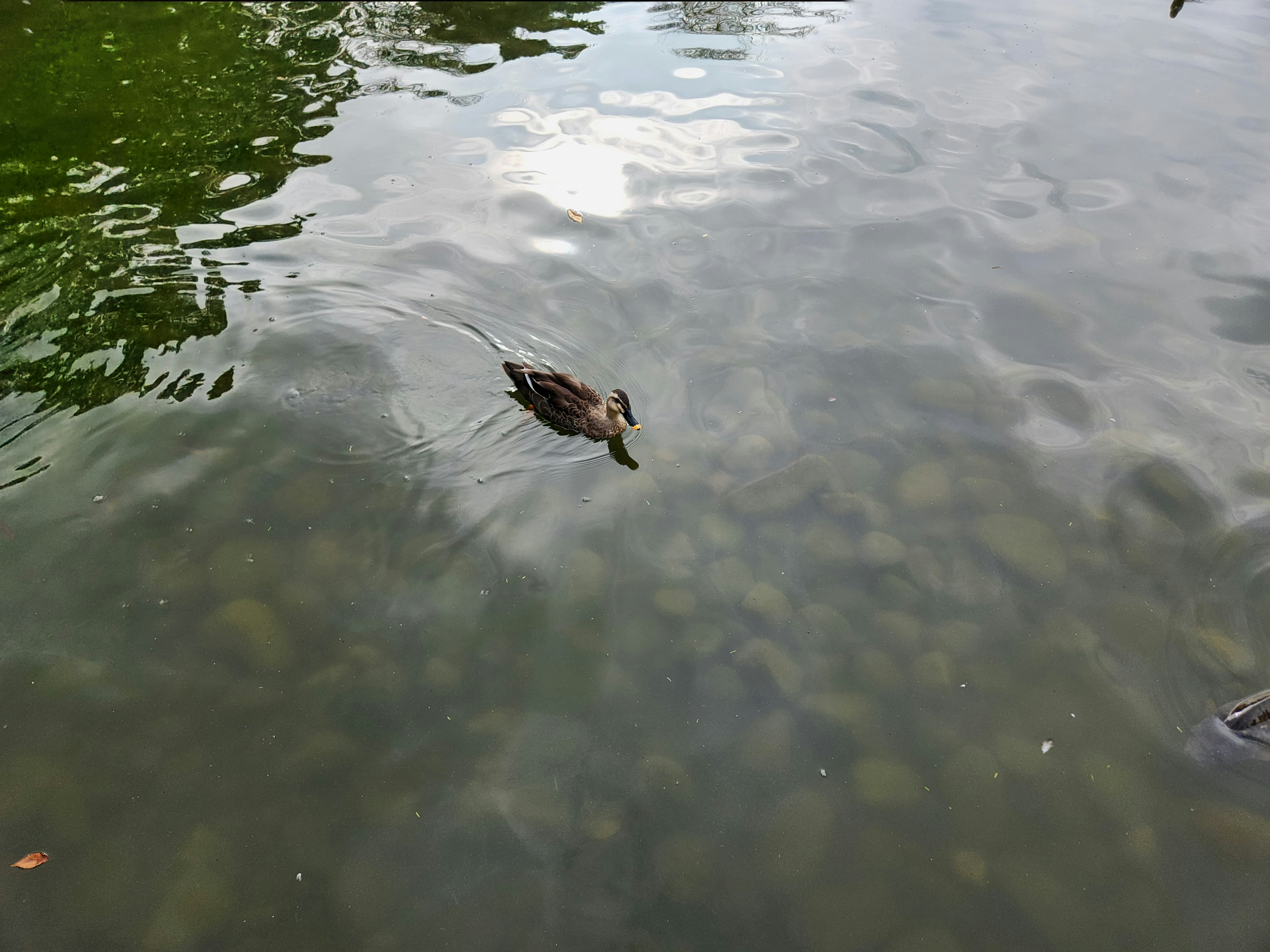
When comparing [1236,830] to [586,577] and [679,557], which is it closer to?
[679,557]

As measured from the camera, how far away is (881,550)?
496 cm

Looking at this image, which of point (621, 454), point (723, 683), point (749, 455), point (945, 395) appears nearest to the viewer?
point (723, 683)

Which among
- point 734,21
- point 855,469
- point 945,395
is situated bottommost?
point 855,469

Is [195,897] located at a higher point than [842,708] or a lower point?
lower

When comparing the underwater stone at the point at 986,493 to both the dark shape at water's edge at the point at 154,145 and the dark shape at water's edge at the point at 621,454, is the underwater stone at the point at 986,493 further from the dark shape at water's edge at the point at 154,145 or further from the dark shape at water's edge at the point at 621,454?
the dark shape at water's edge at the point at 154,145

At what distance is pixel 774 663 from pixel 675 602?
693 mm

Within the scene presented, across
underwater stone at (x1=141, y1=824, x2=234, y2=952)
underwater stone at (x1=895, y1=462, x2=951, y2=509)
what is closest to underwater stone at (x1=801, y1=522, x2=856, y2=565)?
underwater stone at (x1=895, y1=462, x2=951, y2=509)

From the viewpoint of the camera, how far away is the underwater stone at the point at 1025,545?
485 centimetres

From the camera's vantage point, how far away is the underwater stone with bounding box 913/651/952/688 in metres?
4.34

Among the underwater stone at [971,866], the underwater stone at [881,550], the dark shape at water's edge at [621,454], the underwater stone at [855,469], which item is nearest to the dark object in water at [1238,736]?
the underwater stone at [971,866]

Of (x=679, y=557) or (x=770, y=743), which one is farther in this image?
(x=679, y=557)

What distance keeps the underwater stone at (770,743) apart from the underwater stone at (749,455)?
184cm

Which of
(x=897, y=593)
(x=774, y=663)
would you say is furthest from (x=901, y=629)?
(x=774, y=663)

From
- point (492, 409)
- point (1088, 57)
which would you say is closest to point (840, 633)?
point (492, 409)
